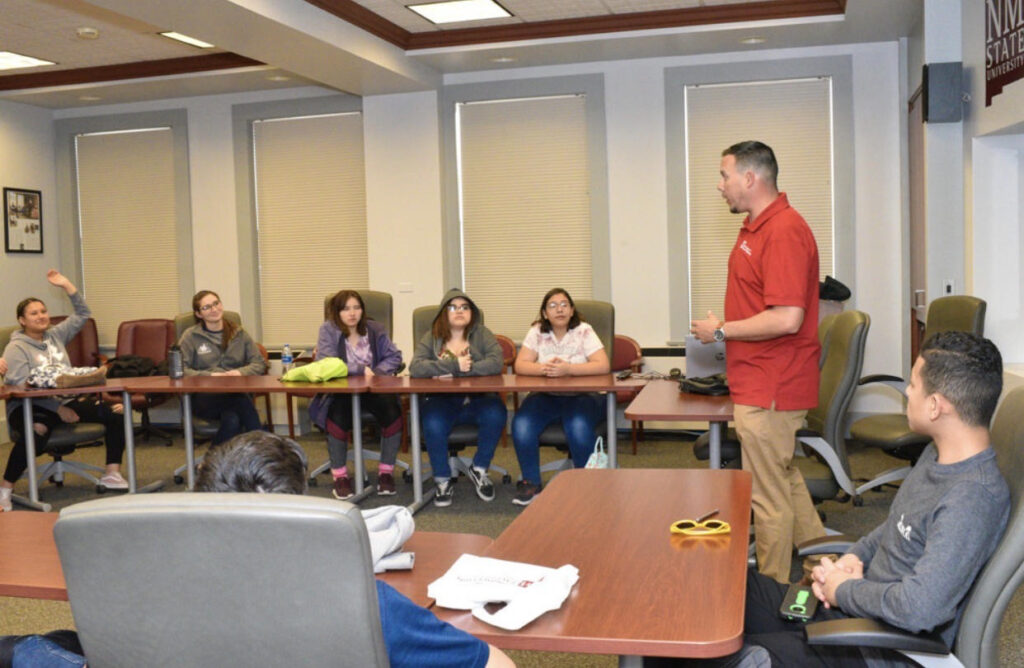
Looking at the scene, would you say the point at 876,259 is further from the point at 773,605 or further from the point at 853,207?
the point at 773,605

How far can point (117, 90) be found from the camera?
8180mm

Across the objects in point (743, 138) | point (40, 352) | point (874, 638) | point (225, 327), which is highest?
point (743, 138)

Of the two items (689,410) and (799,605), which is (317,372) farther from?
(799,605)

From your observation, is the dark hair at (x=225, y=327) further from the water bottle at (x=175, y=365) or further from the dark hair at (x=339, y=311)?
the dark hair at (x=339, y=311)

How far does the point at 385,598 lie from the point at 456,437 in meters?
4.40

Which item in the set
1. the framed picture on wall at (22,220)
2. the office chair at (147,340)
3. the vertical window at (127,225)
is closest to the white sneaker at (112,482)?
the office chair at (147,340)

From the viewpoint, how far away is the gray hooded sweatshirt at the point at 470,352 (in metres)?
5.77

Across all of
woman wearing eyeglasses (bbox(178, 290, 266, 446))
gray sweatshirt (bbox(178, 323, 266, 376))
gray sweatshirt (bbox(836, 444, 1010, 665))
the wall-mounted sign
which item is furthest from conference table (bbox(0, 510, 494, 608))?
gray sweatshirt (bbox(178, 323, 266, 376))

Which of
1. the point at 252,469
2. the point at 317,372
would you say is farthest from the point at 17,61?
the point at 252,469

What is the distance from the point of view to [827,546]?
8.13 feet

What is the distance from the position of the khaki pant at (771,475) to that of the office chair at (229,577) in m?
2.56

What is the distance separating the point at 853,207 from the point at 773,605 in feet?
17.5

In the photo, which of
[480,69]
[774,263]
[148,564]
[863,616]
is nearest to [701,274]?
[480,69]

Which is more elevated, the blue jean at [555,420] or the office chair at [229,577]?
the office chair at [229,577]
